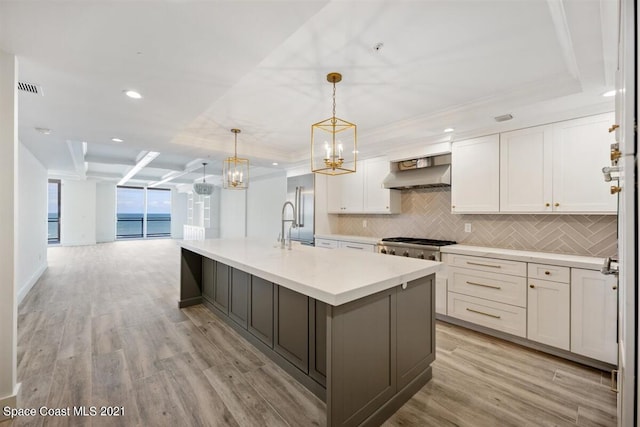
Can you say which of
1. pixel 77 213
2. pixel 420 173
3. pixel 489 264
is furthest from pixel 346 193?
pixel 77 213

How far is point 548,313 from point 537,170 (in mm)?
1436

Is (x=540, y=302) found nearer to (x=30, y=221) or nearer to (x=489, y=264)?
(x=489, y=264)

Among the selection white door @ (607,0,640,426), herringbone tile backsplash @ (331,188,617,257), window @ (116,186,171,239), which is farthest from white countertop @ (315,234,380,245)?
window @ (116,186,171,239)

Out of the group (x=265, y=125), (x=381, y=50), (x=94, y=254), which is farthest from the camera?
(x=94, y=254)

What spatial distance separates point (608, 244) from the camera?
263 cm

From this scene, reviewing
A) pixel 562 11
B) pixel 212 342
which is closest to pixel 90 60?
pixel 212 342

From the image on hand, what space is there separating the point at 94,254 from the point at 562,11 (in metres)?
10.7

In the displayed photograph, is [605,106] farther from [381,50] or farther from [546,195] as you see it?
[381,50]

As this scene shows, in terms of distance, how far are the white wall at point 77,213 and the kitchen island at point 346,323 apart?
34.1 feet

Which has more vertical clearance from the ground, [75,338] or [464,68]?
[464,68]

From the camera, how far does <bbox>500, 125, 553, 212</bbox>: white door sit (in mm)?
2814

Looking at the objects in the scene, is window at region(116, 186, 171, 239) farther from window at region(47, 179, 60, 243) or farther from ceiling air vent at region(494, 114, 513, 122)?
ceiling air vent at region(494, 114, 513, 122)

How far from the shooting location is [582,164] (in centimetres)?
261

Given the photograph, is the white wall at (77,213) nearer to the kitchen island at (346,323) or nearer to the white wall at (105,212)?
the white wall at (105,212)
